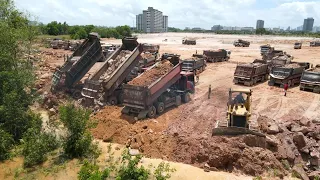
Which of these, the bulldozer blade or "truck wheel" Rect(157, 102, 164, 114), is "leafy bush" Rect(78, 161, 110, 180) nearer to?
the bulldozer blade

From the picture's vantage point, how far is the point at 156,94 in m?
14.0

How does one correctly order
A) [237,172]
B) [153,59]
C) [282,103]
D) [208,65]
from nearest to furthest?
[237,172] → [282,103] → [153,59] → [208,65]

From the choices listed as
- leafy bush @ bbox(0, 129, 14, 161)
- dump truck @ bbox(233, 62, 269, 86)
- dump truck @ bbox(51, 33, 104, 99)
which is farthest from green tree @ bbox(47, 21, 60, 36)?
leafy bush @ bbox(0, 129, 14, 161)

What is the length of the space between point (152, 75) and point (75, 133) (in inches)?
228

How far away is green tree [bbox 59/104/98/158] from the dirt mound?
4030mm

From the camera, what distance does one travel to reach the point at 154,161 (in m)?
10.6

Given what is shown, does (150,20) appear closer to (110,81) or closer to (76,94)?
(76,94)

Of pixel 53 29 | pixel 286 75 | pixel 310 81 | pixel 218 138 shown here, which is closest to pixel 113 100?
pixel 218 138

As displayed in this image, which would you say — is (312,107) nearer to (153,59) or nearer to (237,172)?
(237,172)

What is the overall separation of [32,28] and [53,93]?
502 centimetres

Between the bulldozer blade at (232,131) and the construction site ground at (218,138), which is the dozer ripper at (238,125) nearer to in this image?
the bulldozer blade at (232,131)

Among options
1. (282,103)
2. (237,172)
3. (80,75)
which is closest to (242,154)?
(237,172)

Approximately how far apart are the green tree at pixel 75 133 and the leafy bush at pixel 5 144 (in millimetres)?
2444

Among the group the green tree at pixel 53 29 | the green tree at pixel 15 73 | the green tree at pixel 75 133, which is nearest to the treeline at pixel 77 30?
the green tree at pixel 53 29
